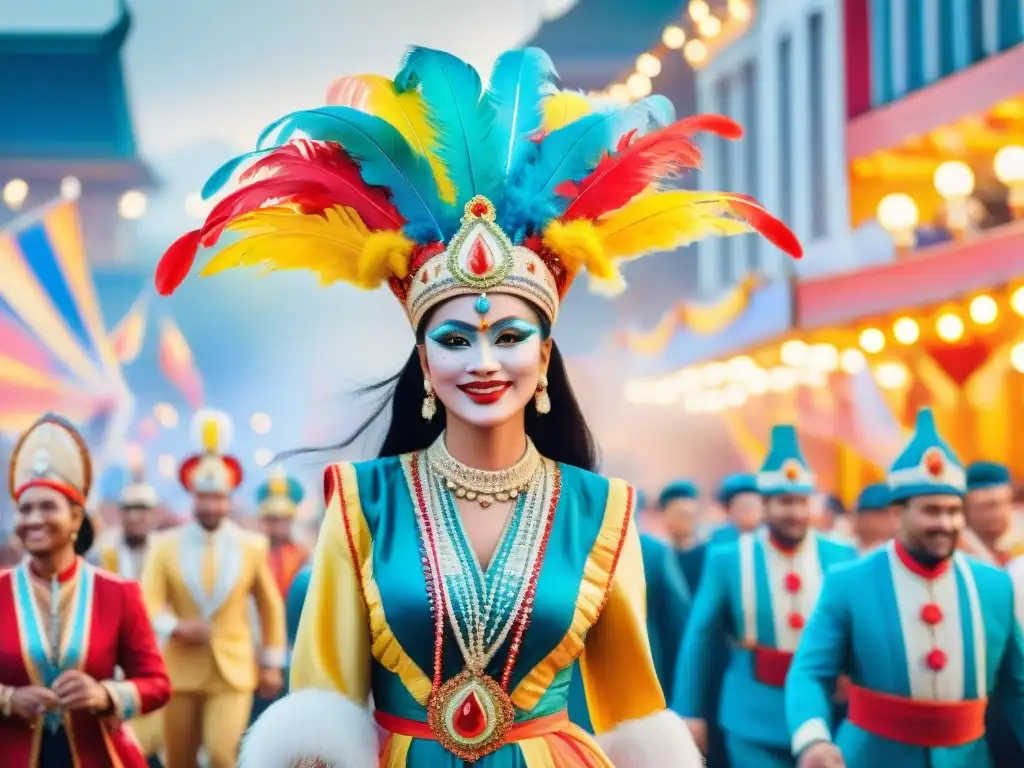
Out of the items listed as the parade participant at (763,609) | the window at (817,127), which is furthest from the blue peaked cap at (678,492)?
the window at (817,127)

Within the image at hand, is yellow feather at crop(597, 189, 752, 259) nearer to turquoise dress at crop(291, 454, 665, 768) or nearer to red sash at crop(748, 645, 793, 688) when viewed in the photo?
turquoise dress at crop(291, 454, 665, 768)

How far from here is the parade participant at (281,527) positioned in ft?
35.6

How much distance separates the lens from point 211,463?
30.0 feet

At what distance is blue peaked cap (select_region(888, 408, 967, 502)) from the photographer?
6.16m

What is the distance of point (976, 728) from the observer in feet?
19.7

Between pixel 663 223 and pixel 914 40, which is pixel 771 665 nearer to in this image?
pixel 663 223

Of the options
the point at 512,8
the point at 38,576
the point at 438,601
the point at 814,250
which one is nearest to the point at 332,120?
the point at 438,601

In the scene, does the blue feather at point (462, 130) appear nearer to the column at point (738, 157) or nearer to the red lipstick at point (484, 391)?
the red lipstick at point (484, 391)

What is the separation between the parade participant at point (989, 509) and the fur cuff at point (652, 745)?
432 centimetres

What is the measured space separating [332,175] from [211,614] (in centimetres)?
518

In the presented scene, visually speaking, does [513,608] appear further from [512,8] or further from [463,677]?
[512,8]

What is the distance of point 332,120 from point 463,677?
1.28 metres

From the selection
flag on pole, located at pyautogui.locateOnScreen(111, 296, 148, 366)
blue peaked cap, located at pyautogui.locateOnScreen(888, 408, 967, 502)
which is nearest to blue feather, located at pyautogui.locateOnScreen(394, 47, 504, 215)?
blue peaked cap, located at pyautogui.locateOnScreen(888, 408, 967, 502)

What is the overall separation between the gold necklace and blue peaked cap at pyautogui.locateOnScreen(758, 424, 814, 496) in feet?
13.3
